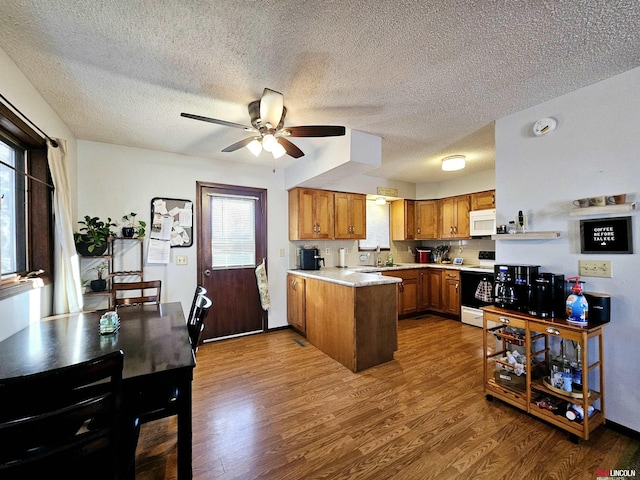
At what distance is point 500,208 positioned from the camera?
250 centimetres

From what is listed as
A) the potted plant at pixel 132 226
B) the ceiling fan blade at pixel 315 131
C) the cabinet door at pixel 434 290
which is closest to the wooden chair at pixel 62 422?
the ceiling fan blade at pixel 315 131

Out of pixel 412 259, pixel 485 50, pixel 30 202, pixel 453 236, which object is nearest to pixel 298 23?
pixel 485 50

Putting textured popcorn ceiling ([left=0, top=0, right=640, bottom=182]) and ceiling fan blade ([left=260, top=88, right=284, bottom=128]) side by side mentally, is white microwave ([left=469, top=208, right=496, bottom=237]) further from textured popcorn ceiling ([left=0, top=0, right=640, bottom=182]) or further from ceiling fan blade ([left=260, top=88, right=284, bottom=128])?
ceiling fan blade ([left=260, top=88, right=284, bottom=128])

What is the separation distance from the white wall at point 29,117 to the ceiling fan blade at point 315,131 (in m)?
1.74

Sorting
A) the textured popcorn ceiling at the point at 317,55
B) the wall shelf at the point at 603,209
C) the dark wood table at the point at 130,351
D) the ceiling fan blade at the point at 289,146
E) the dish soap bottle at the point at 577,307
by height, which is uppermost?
the textured popcorn ceiling at the point at 317,55

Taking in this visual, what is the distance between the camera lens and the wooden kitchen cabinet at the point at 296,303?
146 inches

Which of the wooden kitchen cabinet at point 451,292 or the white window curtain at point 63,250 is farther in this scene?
the wooden kitchen cabinet at point 451,292

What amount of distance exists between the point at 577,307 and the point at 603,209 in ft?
2.24

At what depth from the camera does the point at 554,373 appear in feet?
6.37

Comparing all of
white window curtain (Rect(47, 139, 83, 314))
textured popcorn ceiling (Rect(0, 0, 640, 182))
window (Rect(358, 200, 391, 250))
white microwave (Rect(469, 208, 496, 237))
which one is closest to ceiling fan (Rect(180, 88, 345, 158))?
textured popcorn ceiling (Rect(0, 0, 640, 182))

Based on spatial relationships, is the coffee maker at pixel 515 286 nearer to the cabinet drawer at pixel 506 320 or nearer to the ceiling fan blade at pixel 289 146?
the cabinet drawer at pixel 506 320

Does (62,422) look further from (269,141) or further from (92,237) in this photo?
(92,237)

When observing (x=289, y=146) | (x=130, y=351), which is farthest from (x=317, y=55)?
(x=130, y=351)

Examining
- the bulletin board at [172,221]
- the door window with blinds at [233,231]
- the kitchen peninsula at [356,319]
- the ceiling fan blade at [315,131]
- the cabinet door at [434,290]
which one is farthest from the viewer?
the cabinet door at [434,290]
